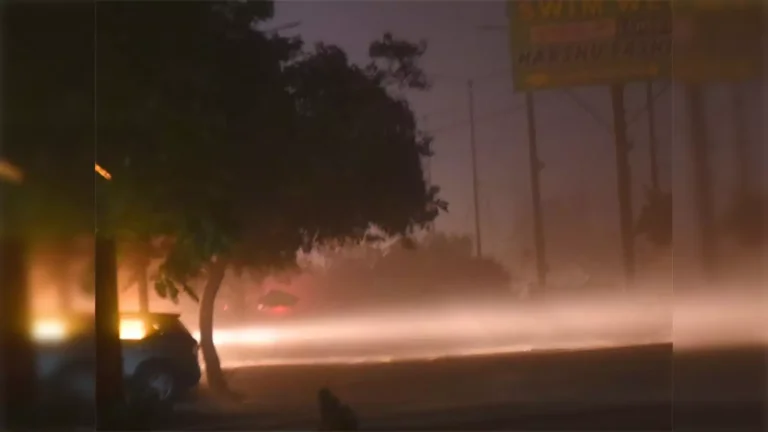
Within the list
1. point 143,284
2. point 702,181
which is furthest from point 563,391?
point 143,284

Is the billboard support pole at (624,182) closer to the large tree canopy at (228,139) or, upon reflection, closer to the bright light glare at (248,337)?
the large tree canopy at (228,139)

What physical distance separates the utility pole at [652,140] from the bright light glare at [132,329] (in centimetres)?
79

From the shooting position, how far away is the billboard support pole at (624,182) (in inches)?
37.7

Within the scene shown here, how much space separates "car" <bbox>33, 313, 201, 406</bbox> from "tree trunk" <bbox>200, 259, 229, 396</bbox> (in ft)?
0.05

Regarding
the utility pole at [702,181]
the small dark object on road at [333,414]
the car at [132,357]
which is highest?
the utility pole at [702,181]

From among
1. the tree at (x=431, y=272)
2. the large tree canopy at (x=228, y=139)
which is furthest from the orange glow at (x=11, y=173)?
the tree at (x=431, y=272)

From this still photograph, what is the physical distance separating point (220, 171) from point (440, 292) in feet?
1.22

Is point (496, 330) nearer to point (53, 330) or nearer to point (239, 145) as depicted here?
point (239, 145)

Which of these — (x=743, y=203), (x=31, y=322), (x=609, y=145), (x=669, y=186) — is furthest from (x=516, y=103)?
(x=31, y=322)

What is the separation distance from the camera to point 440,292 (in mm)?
966

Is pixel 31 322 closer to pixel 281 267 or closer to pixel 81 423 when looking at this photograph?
pixel 81 423

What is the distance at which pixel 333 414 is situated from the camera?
3.16 ft

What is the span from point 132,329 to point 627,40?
0.86 meters

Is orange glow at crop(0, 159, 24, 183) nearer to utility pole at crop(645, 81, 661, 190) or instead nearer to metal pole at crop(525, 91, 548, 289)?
metal pole at crop(525, 91, 548, 289)
